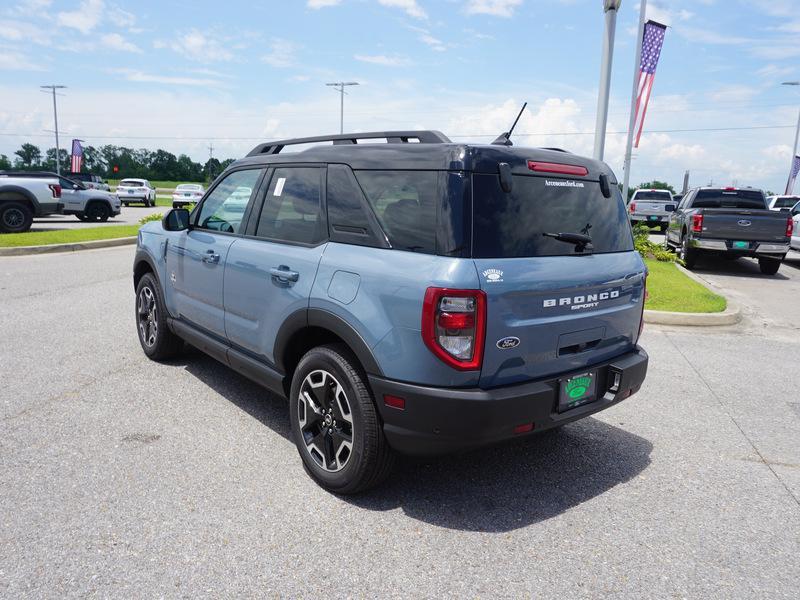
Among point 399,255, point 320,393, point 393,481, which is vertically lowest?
point 393,481

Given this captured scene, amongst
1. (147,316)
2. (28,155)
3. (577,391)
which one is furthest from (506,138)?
(28,155)

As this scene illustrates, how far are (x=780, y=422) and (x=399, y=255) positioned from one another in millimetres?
3619

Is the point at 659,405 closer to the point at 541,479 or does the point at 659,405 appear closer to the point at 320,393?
the point at 541,479

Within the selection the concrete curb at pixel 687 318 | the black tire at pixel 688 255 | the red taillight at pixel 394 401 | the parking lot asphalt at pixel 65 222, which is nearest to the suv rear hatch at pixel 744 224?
the black tire at pixel 688 255

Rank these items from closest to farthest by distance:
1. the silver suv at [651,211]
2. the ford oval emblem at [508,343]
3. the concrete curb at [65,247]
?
the ford oval emblem at [508,343] < the concrete curb at [65,247] < the silver suv at [651,211]

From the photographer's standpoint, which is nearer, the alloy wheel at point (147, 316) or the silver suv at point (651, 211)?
the alloy wheel at point (147, 316)

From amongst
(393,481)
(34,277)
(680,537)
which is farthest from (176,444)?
(34,277)

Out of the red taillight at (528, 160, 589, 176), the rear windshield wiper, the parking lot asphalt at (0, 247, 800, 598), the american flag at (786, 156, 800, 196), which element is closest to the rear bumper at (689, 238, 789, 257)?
the parking lot asphalt at (0, 247, 800, 598)

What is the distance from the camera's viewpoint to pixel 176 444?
389 centimetres

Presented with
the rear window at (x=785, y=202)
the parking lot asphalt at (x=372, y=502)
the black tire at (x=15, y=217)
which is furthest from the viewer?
the rear window at (x=785, y=202)

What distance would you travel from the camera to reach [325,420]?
3.42 m

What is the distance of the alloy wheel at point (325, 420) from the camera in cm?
329

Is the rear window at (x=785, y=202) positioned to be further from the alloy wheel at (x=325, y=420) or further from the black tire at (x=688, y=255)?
the alloy wheel at (x=325, y=420)

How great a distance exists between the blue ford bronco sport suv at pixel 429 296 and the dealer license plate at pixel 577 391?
0.01 metres
